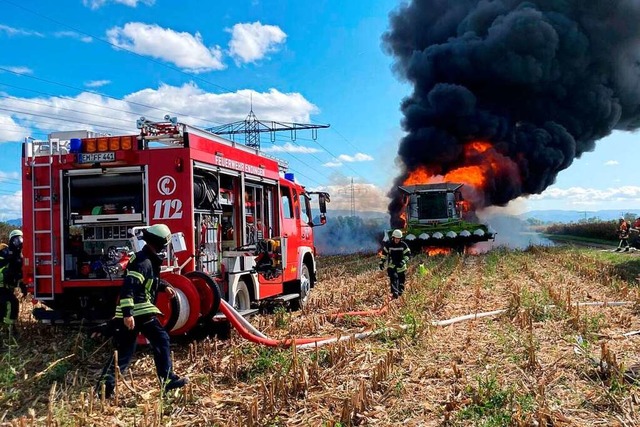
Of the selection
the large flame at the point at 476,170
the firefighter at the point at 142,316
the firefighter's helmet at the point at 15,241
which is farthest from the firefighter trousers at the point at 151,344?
the large flame at the point at 476,170

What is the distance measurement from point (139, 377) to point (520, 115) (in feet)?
108

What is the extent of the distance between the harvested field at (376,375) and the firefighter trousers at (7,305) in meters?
0.23

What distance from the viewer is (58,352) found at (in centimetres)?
662

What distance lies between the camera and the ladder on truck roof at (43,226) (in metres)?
7.26

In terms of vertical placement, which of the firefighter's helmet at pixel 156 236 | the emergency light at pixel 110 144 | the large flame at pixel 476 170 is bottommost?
the firefighter's helmet at pixel 156 236

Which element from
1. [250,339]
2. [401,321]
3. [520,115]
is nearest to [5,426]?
[250,339]

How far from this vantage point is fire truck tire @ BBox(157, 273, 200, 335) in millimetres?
6215

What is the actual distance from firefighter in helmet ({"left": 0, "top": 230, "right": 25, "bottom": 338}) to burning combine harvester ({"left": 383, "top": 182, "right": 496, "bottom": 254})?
53.8 ft

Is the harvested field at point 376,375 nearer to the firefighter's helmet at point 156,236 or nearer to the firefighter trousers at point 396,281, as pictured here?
the firefighter's helmet at point 156,236

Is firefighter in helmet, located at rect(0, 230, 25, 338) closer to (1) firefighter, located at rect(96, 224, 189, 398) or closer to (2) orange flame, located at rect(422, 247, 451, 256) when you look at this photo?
(1) firefighter, located at rect(96, 224, 189, 398)

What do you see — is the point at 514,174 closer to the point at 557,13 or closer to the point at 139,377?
the point at 557,13

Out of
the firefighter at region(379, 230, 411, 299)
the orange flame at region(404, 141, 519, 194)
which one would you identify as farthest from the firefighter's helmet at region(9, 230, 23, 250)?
the orange flame at region(404, 141, 519, 194)

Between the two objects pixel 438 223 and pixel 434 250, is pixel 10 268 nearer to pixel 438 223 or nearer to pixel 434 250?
pixel 434 250

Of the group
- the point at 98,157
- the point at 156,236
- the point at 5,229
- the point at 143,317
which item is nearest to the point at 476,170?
the point at 5,229
